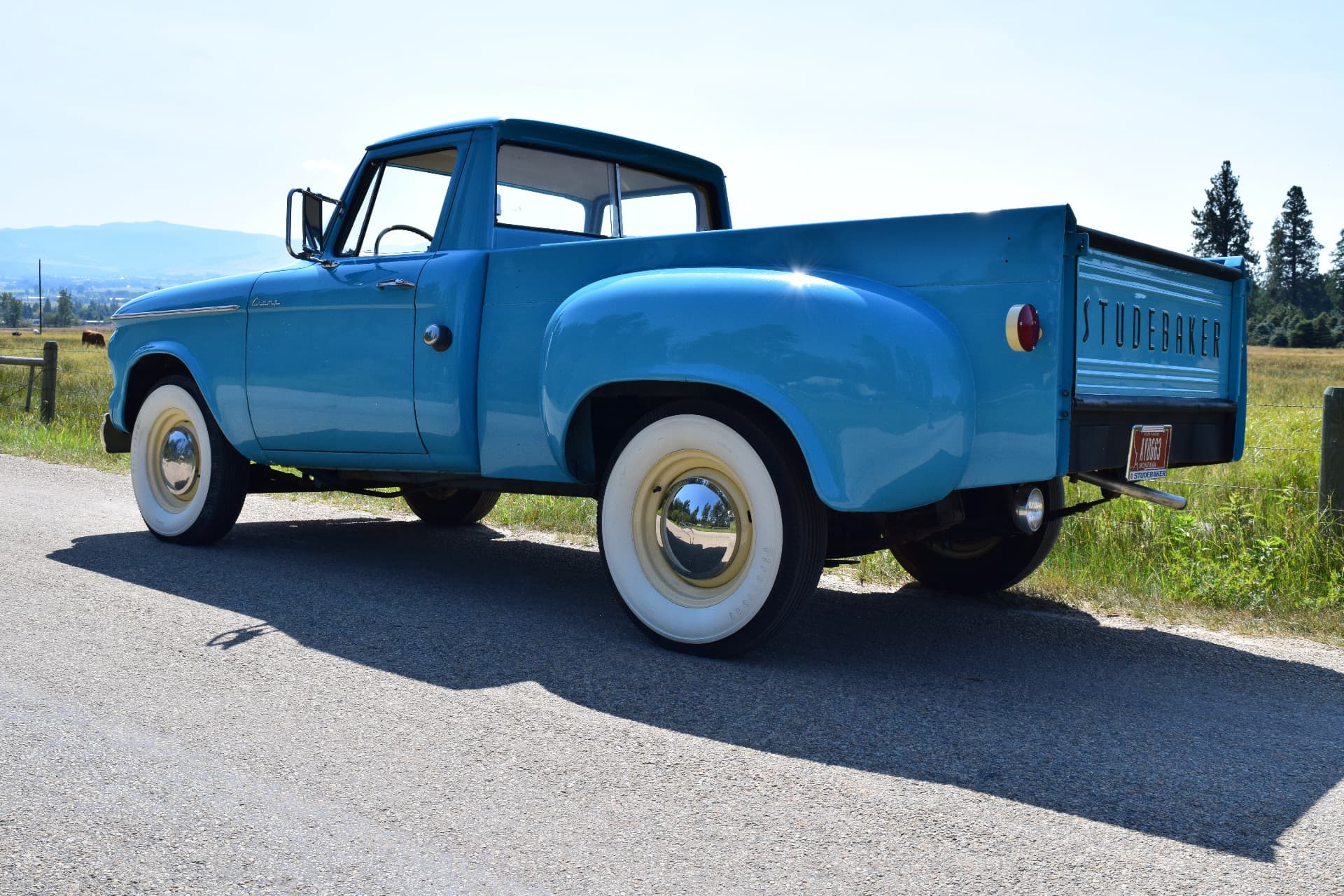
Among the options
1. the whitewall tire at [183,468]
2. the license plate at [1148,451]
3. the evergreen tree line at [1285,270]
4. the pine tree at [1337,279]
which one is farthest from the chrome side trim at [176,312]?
the pine tree at [1337,279]

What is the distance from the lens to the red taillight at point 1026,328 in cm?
346

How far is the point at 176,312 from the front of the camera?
6027 mm

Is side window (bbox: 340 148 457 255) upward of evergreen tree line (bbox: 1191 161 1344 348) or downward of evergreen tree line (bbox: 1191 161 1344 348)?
downward

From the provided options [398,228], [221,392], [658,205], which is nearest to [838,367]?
[658,205]

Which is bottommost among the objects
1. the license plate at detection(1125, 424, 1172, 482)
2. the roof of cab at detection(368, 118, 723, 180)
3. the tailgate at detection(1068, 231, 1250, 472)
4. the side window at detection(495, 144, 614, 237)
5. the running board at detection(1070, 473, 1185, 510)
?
the running board at detection(1070, 473, 1185, 510)

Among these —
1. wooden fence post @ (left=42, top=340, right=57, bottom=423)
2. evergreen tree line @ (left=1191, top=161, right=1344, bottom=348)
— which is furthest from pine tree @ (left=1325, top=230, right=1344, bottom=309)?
wooden fence post @ (left=42, top=340, right=57, bottom=423)

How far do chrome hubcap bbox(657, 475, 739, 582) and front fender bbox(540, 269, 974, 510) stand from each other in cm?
38

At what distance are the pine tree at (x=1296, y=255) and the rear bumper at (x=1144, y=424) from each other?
449 feet

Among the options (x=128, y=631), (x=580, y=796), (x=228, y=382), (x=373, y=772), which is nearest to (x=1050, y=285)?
(x=580, y=796)

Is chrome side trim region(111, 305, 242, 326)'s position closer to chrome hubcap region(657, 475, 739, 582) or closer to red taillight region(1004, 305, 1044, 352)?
chrome hubcap region(657, 475, 739, 582)

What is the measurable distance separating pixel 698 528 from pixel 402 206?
8.00 feet

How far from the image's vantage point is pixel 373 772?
285 centimetres

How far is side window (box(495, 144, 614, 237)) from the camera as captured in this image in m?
5.14

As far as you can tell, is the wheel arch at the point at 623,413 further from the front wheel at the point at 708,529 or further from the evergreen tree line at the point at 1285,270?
the evergreen tree line at the point at 1285,270
